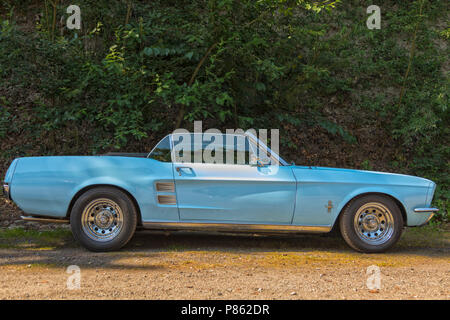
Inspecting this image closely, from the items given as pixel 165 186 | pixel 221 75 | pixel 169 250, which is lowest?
pixel 169 250

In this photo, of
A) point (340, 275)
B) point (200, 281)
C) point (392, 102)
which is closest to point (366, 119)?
point (392, 102)

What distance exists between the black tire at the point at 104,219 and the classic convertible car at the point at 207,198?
1 centimetres

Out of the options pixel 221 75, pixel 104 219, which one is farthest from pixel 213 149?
pixel 221 75

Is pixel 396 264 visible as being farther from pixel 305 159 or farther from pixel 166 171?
pixel 305 159

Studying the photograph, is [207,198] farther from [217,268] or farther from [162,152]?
[217,268]

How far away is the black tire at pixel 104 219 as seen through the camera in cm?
518

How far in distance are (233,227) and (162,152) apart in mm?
1286

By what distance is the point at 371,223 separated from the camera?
5.37m

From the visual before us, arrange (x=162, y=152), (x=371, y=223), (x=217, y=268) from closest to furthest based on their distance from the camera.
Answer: (x=217, y=268), (x=371, y=223), (x=162, y=152)

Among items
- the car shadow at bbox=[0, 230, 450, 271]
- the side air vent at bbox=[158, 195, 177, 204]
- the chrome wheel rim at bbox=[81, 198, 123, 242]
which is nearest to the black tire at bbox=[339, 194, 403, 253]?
the car shadow at bbox=[0, 230, 450, 271]

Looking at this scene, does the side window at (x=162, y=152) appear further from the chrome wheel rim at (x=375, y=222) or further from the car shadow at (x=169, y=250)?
the chrome wheel rim at (x=375, y=222)

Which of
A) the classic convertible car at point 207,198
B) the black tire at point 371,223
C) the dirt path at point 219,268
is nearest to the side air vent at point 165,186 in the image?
the classic convertible car at point 207,198

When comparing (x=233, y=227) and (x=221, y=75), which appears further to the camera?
(x=221, y=75)

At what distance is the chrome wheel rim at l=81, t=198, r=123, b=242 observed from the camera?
17.1 ft
